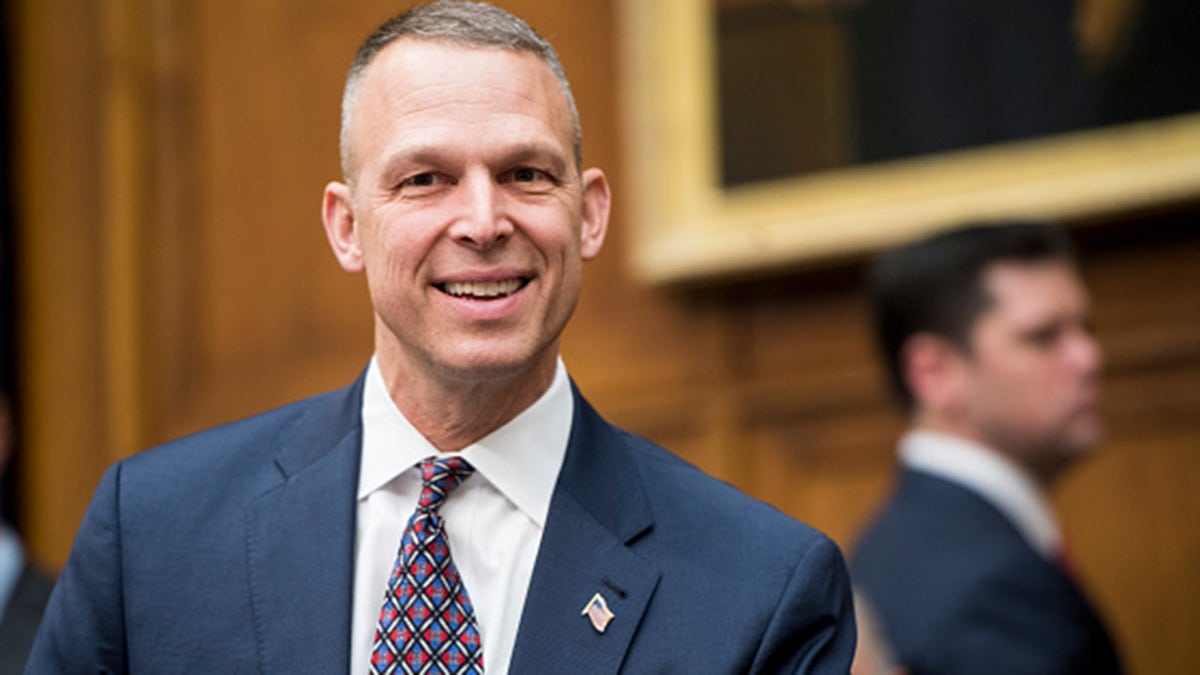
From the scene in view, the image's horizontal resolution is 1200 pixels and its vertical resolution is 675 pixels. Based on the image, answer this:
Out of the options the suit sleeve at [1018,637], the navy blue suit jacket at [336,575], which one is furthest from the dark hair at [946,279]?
the navy blue suit jacket at [336,575]

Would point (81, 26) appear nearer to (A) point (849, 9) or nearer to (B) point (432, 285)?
(A) point (849, 9)

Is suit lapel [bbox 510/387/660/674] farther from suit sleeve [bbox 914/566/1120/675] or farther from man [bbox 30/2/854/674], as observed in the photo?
suit sleeve [bbox 914/566/1120/675]

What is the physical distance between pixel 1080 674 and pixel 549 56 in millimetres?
1698

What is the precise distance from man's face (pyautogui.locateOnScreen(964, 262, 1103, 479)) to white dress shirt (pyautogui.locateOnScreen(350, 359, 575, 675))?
169cm

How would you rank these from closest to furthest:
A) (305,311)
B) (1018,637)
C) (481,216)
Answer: (481,216), (1018,637), (305,311)

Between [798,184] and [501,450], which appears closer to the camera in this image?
[501,450]

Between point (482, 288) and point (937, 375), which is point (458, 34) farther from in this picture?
point (937, 375)

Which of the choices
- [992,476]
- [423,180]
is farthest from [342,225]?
[992,476]

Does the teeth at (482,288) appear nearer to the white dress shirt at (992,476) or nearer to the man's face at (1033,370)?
the white dress shirt at (992,476)

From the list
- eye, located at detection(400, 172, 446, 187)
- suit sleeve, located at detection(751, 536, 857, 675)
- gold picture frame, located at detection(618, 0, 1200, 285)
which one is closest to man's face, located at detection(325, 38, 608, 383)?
eye, located at detection(400, 172, 446, 187)

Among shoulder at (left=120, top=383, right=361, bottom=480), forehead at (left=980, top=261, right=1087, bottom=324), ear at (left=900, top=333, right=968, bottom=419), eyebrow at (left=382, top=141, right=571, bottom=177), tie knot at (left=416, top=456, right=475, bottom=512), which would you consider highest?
eyebrow at (left=382, top=141, right=571, bottom=177)

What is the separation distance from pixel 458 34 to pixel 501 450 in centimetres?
47

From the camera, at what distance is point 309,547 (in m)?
1.89

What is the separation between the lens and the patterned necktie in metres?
1.80
